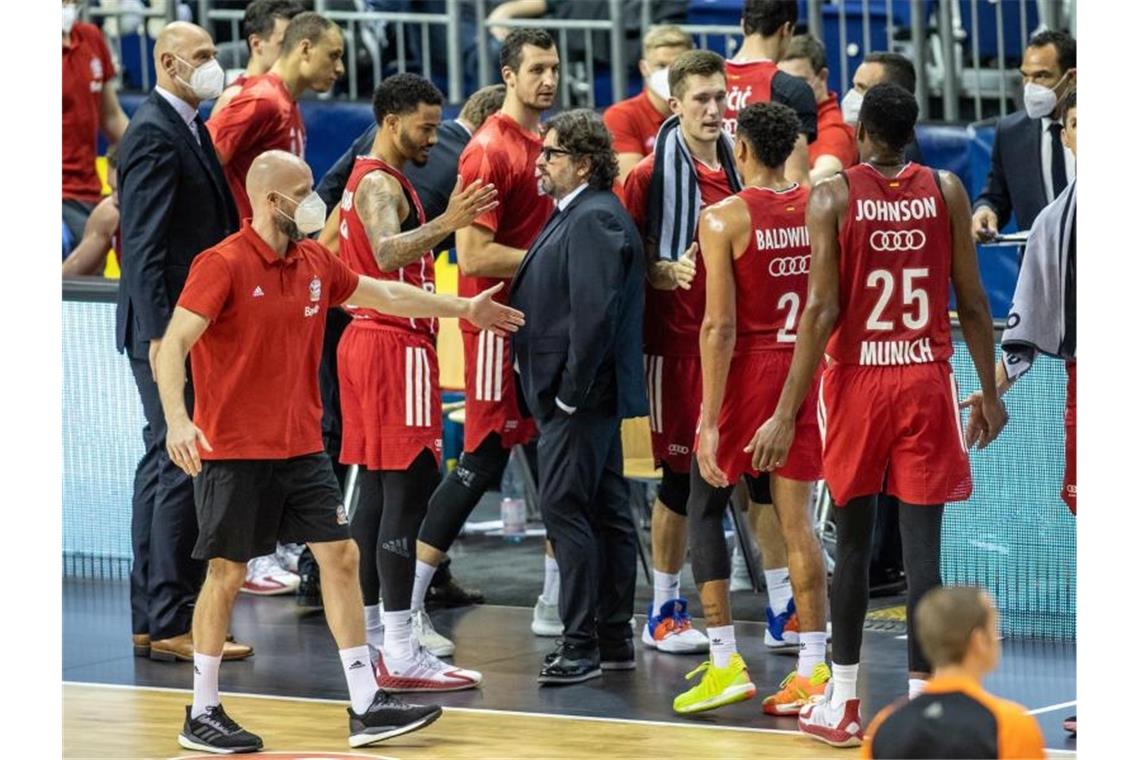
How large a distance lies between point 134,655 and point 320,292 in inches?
86.6

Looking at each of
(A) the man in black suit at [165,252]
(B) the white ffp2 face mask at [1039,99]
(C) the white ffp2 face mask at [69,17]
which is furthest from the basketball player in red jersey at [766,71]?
(C) the white ffp2 face mask at [69,17]

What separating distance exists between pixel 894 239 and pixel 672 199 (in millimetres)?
1509

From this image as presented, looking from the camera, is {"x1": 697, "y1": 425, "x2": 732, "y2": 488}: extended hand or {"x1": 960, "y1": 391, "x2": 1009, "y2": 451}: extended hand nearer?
{"x1": 960, "y1": 391, "x2": 1009, "y2": 451}: extended hand

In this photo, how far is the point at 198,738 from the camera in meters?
6.57

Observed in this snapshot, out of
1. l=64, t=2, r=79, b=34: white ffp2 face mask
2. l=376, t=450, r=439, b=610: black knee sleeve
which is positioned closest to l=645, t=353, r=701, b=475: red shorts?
l=376, t=450, r=439, b=610: black knee sleeve

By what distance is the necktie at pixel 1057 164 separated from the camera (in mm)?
8445

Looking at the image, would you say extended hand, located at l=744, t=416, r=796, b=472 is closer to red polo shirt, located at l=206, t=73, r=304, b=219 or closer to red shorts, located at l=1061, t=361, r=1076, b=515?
red shorts, located at l=1061, t=361, r=1076, b=515

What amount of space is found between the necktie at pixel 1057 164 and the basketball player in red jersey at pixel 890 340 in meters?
2.25

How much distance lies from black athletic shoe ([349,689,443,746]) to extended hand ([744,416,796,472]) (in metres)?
1.30

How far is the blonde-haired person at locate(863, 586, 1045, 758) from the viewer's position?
3.86 m

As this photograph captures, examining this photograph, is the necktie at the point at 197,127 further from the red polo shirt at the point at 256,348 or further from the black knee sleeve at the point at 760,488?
the black knee sleeve at the point at 760,488

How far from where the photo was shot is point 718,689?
276 inches

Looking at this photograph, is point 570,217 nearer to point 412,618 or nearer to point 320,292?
point 320,292
